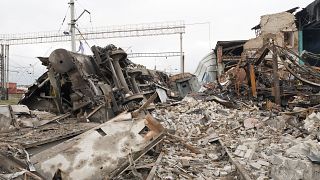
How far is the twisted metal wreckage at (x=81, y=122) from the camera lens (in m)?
5.36

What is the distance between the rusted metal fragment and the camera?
527 centimetres

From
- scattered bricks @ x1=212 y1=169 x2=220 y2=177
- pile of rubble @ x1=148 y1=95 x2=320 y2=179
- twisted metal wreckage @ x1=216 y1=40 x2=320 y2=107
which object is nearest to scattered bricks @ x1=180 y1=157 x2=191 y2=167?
pile of rubble @ x1=148 y1=95 x2=320 y2=179

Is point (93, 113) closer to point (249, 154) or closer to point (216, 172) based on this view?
point (249, 154)

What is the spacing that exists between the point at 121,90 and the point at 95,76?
3.70 feet

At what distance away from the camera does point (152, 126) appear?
22.6 feet

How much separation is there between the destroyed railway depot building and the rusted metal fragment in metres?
0.02

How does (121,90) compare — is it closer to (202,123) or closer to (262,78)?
(202,123)

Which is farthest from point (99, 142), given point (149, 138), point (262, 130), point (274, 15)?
point (274, 15)

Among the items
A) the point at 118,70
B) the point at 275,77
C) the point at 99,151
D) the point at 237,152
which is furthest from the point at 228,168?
the point at 275,77

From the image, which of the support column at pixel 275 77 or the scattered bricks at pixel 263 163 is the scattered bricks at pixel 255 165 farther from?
the support column at pixel 275 77

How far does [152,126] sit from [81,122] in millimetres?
4255

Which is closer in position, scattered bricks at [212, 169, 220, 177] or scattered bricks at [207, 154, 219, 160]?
scattered bricks at [212, 169, 220, 177]

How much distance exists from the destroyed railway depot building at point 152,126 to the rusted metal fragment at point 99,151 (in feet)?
0.05

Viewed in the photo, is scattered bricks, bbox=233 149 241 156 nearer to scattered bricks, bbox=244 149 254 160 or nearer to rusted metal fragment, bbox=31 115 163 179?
scattered bricks, bbox=244 149 254 160
